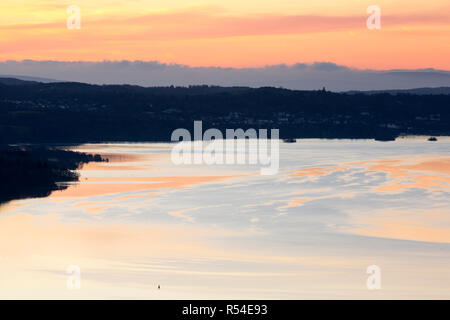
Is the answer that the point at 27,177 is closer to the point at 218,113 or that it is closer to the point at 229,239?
the point at 229,239

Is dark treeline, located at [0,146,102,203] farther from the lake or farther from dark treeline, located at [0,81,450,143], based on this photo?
dark treeline, located at [0,81,450,143]

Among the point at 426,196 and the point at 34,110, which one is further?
the point at 34,110

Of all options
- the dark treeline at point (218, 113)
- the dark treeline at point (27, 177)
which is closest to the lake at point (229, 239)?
the dark treeline at point (27, 177)

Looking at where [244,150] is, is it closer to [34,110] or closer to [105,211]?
[34,110]

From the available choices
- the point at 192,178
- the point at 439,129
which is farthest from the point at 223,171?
the point at 439,129

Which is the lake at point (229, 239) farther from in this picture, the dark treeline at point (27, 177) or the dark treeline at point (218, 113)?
the dark treeline at point (218, 113)

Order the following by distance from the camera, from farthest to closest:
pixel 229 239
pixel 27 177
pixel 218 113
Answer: pixel 218 113 < pixel 27 177 < pixel 229 239

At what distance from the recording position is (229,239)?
29688 mm

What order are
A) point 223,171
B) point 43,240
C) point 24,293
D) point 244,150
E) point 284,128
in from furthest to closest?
point 284,128 → point 244,150 → point 223,171 → point 43,240 → point 24,293

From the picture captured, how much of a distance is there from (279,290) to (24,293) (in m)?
6.11

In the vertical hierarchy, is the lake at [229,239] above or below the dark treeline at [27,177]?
below

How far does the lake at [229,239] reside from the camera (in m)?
22.6

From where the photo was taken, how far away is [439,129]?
144 metres

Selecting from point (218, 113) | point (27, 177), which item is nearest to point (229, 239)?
point (27, 177)
